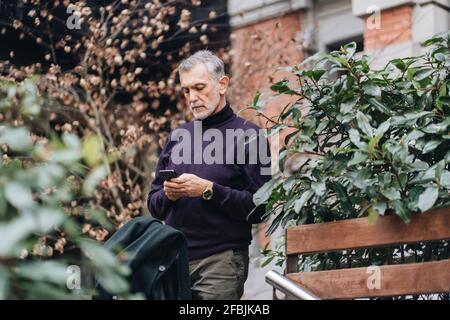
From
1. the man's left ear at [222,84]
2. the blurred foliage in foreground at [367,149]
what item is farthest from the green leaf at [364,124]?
the man's left ear at [222,84]

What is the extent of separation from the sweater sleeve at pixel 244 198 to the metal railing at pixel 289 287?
2.43 ft

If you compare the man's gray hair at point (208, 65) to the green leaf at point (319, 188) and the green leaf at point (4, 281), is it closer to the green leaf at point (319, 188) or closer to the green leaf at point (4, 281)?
the green leaf at point (319, 188)

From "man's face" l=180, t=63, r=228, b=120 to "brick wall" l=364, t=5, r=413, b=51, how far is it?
4.52m

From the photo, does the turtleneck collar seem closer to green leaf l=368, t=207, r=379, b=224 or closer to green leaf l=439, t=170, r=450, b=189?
green leaf l=368, t=207, r=379, b=224

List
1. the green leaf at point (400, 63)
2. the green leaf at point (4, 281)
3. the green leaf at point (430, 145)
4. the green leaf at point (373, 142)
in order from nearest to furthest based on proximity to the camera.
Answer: the green leaf at point (4, 281) → the green leaf at point (373, 142) → the green leaf at point (430, 145) → the green leaf at point (400, 63)

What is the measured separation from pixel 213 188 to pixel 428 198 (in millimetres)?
1181

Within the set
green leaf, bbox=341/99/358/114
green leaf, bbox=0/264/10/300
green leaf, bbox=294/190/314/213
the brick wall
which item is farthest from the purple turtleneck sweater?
the brick wall

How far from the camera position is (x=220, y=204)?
4418 mm

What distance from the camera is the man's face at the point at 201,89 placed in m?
4.59

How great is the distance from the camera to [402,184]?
378 cm

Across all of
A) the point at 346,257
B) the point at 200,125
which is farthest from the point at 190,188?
the point at 346,257

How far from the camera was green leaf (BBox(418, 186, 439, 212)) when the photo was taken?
3574mm
